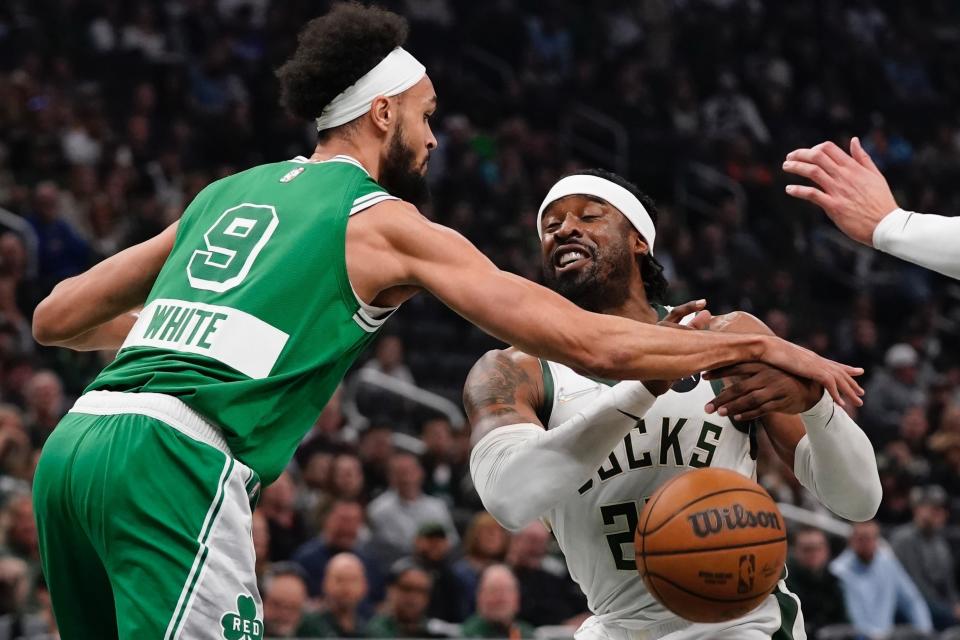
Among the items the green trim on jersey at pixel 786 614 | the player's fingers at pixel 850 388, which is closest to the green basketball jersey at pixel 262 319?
the player's fingers at pixel 850 388

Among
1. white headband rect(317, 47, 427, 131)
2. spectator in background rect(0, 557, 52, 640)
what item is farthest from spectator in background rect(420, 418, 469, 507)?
white headband rect(317, 47, 427, 131)

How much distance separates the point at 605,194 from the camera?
4914mm

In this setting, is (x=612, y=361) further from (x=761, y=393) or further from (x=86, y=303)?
(x=86, y=303)

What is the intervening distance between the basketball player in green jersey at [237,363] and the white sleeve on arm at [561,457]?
1.03ft

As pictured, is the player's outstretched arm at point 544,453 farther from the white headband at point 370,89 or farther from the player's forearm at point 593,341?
the white headband at point 370,89

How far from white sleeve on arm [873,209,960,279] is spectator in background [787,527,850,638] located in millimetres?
5499

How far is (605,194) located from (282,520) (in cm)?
473

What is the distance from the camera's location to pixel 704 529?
3.83 metres

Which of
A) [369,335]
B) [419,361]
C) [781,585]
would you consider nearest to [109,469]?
[369,335]

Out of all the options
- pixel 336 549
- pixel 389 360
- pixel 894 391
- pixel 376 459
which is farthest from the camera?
pixel 894 391

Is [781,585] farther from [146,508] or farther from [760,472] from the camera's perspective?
[760,472]

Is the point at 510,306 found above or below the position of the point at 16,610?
above

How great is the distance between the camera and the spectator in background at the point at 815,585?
9219mm

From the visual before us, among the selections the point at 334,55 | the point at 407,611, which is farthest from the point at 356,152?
the point at 407,611
